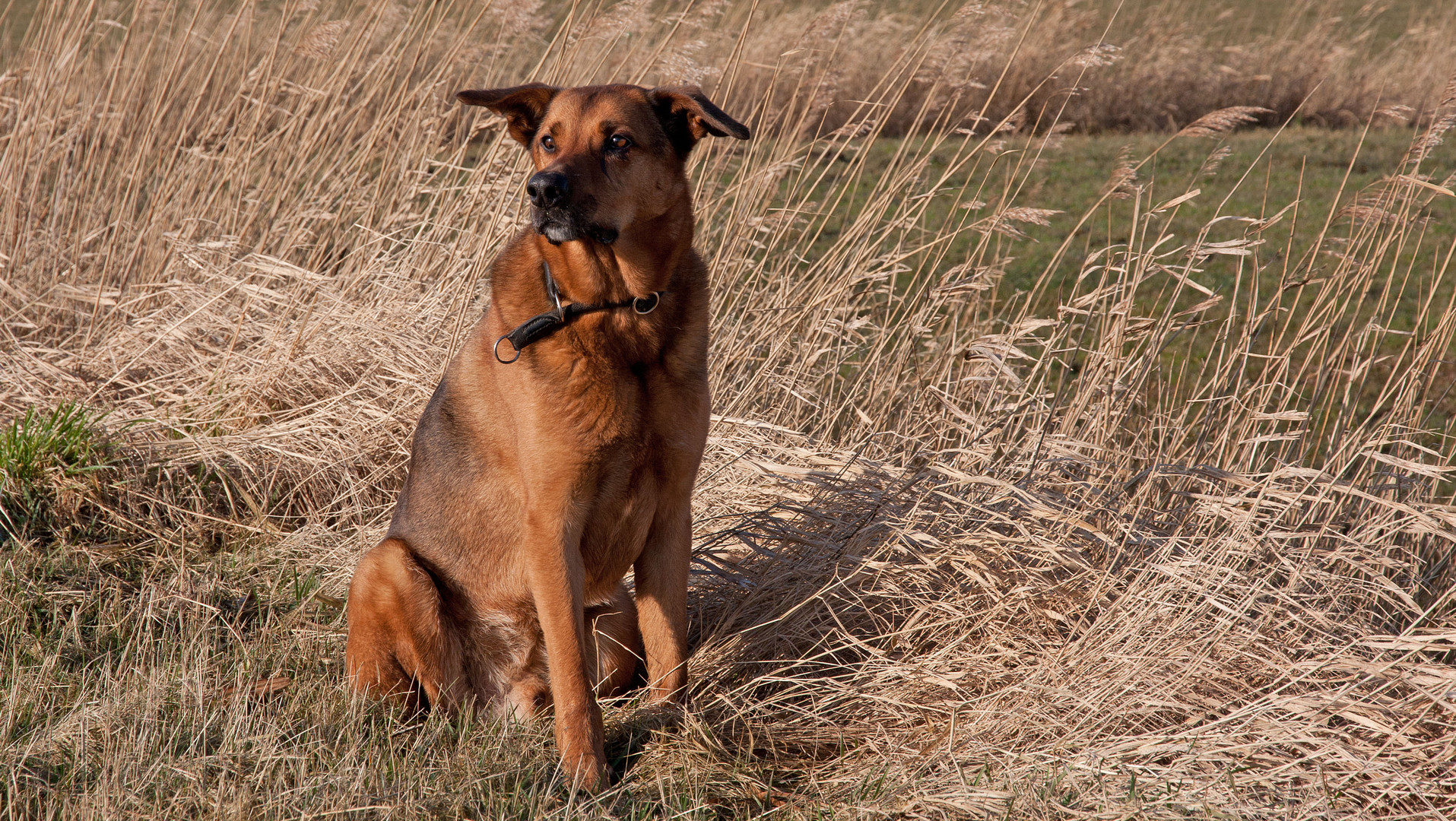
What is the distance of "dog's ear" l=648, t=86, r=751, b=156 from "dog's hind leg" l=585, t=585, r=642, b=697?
4.00ft

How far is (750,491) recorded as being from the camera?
359 cm

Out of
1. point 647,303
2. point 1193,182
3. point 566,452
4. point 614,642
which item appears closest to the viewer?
point 566,452

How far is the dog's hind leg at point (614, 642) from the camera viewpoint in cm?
287

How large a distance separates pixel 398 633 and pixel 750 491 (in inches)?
53.1

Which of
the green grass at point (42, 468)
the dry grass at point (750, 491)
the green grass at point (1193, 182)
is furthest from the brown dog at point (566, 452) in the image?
the green grass at point (1193, 182)

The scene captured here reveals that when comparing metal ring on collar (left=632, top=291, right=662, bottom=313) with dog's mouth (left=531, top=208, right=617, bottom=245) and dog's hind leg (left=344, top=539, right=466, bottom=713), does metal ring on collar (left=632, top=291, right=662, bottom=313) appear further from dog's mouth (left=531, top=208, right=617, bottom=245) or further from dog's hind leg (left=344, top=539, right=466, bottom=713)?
dog's hind leg (left=344, top=539, right=466, bottom=713)

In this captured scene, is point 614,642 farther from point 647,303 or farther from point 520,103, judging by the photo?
point 520,103

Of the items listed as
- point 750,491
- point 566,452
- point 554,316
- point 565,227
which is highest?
point 565,227

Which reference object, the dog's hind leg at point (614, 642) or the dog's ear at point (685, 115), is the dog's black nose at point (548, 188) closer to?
the dog's ear at point (685, 115)

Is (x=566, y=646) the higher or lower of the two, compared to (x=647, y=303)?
lower

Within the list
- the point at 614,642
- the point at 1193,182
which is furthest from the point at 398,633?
the point at 1193,182

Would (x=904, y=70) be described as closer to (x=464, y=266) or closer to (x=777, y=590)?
(x=464, y=266)

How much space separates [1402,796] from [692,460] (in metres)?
1.76

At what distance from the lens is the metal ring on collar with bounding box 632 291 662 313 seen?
254 cm
